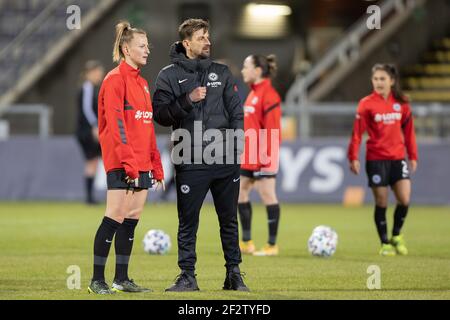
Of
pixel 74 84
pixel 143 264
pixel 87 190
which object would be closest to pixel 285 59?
pixel 74 84

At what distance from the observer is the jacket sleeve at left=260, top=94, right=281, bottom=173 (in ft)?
43.4

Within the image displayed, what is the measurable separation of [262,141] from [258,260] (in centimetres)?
157

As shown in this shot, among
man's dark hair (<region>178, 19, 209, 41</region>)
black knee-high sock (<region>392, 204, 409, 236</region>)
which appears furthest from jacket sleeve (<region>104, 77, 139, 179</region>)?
black knee-high sock (<region>392, 204, 409, 236</region>)

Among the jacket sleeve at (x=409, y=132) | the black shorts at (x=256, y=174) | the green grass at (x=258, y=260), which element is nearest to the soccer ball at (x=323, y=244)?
the green grass at (x=258, y=260)

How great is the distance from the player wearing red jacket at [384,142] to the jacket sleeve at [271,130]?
3.14 feet

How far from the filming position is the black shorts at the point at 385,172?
13398 millimetres

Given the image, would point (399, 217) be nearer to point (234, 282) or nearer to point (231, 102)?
point (234, 282)

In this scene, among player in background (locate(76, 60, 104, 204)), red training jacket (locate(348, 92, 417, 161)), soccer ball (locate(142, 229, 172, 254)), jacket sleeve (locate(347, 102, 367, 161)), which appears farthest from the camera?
player in background (locate(76, 60, 104, 204))

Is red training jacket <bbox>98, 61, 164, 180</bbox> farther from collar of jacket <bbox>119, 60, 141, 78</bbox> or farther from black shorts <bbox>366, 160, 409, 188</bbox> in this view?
black shorts <bbox>366, 160, 409, 188</bbox>
